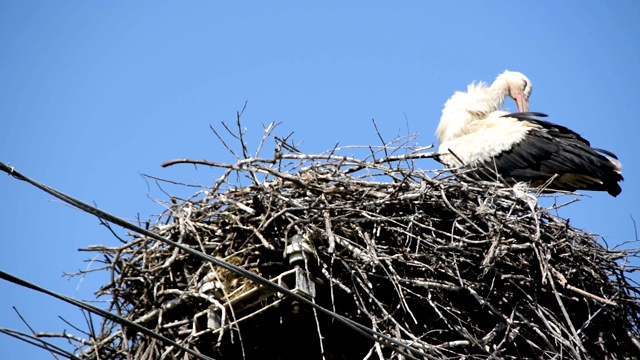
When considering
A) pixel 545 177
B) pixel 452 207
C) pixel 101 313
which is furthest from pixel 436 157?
pixel 101 313

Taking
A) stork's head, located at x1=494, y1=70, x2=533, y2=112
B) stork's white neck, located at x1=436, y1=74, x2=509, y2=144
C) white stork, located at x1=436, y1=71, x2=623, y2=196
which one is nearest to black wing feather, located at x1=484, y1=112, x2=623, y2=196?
white stork, located at x1=436, y1=71, x2=623, y2=196

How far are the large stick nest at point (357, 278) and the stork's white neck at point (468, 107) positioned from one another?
2.48 metres

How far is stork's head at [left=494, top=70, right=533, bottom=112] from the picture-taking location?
8.80 metres

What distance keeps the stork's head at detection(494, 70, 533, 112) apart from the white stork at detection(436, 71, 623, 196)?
885 mm

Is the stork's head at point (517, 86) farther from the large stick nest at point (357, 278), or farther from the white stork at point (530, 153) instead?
the large stick nest at point (357, 278)

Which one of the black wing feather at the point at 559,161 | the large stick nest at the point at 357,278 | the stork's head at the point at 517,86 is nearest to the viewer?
the large stick nest at the point at 357,278

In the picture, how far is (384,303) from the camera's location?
518 cm

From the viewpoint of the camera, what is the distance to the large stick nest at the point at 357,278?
5.02 metres

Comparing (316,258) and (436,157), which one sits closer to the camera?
(316,258)

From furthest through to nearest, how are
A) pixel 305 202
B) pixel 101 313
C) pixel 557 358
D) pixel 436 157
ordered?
pixel 436 157, pixel 305 202, pixel 557 358, pixel 101 313

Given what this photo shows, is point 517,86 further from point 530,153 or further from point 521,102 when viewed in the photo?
point 530,153

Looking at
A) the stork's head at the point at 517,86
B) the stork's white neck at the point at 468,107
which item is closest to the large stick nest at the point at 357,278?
the stork's white neck at the point at 468,107

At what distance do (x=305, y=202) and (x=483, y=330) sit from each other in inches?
49.6

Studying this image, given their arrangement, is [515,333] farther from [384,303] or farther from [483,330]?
[384,303]
